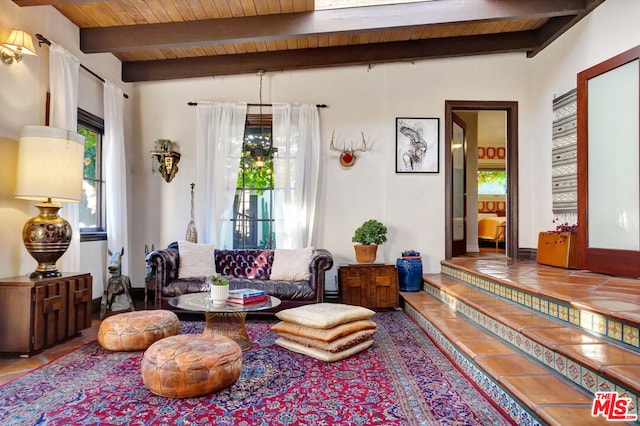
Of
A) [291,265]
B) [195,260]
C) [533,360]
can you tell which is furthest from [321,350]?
[195,260]

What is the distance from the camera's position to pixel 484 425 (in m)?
2.13

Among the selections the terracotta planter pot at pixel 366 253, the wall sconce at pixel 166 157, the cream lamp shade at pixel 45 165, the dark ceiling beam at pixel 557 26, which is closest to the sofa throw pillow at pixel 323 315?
the terracotta planter pot at pixel 366 253

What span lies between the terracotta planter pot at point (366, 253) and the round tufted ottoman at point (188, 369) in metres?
2.79

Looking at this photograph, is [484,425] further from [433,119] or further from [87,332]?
[433,119]

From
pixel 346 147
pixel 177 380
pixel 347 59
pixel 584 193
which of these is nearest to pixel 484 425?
pixel 177 380

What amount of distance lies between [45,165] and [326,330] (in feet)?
9.04

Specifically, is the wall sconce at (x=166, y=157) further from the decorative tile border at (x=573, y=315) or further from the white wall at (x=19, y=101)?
the decorative tile border at (x=573, y=315)

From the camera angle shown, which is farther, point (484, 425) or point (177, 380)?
point (177, 380)

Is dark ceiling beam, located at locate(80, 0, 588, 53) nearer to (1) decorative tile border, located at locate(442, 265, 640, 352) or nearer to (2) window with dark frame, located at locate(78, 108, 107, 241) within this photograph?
(2) window with dark frame, located at locate(78, 108, 107, 241)

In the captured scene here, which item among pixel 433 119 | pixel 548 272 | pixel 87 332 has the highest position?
pixel 433 119

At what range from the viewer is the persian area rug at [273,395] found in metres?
2.21

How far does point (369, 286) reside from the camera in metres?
5.01

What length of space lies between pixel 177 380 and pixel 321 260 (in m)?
2.33

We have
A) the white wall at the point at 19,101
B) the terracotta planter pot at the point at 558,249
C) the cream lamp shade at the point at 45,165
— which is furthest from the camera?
the terracotta planter pot at the point at 558,249
